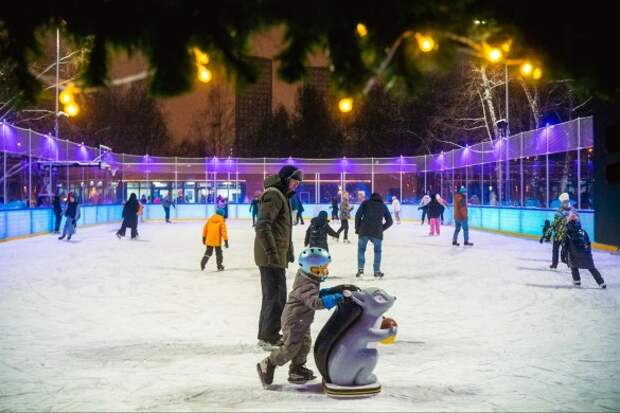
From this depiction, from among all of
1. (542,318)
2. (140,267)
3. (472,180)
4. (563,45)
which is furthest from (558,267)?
(472,180)

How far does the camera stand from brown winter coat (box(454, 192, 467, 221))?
18294mm

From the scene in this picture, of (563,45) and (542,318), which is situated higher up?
(563,45)

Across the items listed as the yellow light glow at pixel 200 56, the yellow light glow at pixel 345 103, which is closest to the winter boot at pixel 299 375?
the yellow light glow at pixel 345 103

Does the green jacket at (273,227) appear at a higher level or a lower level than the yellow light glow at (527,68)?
lower

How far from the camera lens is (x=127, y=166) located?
3625 cm

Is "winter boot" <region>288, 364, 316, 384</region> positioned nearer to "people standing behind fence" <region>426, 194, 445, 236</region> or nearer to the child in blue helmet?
the child in blue helmet

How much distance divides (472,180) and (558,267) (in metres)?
16.5

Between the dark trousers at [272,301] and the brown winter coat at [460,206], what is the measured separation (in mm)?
13197

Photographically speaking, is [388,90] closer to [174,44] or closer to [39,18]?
[174,44]

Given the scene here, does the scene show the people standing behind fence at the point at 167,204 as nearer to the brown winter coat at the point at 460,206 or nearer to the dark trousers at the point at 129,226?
the dark trousers at the point at 129,226

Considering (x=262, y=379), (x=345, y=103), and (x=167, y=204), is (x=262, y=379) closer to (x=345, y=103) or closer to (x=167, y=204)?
(x=345, y=103)

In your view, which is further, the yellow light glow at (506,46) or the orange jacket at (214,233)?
the orange jacket at (214,233)

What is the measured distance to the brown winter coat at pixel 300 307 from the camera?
4684mm

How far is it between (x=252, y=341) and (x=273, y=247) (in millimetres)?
1158
